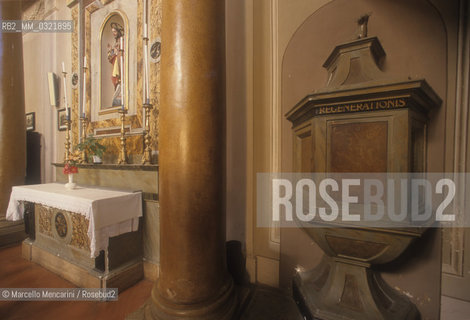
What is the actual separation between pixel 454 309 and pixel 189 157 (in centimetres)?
223

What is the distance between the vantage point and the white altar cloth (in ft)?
6.40

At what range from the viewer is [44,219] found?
2717 millimetres

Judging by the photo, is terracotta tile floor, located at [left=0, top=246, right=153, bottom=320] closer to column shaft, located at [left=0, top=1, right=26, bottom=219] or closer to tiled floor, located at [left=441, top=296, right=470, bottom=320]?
column shaft, located at [left=0, top=1, right=26, bottom=219]

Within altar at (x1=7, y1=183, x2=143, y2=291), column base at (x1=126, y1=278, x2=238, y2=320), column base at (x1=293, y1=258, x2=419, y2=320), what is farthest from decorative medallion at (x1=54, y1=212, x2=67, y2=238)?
column base at (x1=293, y1=258, x2=419, y2=320)

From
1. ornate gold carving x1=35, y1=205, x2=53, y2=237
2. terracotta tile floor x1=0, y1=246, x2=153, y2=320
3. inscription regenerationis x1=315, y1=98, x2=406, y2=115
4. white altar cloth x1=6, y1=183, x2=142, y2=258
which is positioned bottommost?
terracotta tile floor x1=0, y1=246, x2=153, y2=320

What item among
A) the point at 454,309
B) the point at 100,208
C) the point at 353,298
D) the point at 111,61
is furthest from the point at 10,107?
the point at 454,309

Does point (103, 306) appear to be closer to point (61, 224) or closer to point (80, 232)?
point (80, 232)

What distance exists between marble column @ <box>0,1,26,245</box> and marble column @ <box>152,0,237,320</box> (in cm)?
419

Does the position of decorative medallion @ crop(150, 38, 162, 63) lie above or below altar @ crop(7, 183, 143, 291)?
above

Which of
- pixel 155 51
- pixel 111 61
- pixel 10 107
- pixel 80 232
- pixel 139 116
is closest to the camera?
pixel 80 232

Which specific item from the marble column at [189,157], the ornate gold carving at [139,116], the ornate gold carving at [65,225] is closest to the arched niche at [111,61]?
the ornate gold carving at [139,116]

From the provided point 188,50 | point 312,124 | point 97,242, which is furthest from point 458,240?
point 97,242

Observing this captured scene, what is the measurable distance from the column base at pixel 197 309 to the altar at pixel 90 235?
0.76 meters

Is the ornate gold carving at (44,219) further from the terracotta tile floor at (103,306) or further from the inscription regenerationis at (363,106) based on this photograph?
the inscription regenerationis at (363,106)
